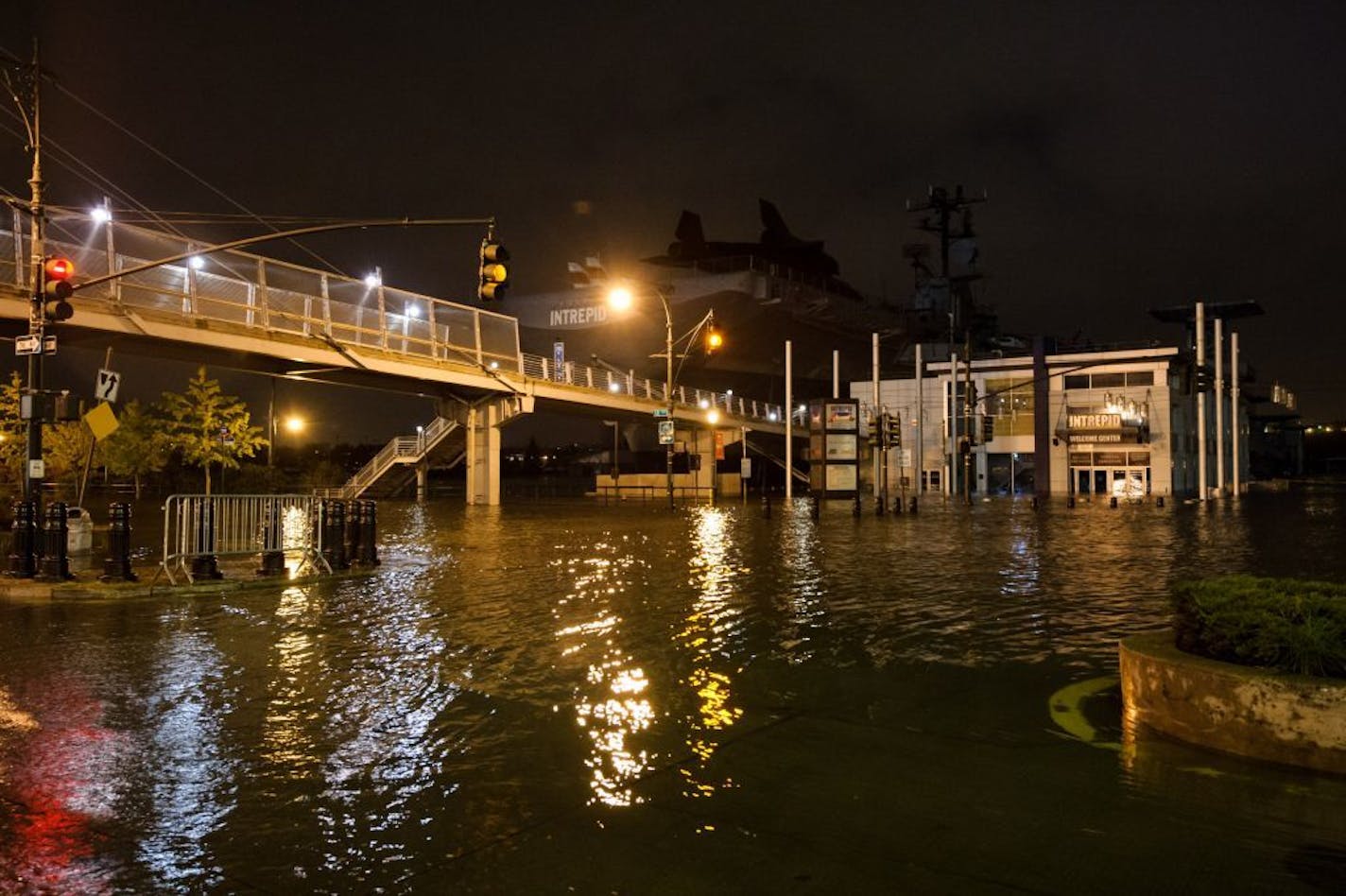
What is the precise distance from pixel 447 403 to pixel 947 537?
107 ft

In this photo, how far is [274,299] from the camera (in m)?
34.9

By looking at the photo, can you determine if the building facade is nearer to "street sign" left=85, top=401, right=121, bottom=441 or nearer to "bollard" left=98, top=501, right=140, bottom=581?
"street sign" left=85, top=401, right=121, bottom=441

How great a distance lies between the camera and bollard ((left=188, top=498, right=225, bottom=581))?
590 inches

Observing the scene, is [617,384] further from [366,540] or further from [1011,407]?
[366,540]

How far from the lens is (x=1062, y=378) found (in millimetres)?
67500

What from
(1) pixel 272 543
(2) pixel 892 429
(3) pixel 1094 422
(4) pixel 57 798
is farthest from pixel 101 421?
(3) pixel 1094 422

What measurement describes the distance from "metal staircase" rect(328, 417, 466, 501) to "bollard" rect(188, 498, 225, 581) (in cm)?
3609

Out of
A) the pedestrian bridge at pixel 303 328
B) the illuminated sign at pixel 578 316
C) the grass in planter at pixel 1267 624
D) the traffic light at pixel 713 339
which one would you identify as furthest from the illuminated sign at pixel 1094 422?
the grass in planter at pixel 1267 624

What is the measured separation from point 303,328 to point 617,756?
107 feet

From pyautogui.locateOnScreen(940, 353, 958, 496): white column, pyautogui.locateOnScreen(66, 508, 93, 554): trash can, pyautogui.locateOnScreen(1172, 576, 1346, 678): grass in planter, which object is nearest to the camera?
pyautogui.locateOnScreen(1172, 576, 1346, 678): grass in planter

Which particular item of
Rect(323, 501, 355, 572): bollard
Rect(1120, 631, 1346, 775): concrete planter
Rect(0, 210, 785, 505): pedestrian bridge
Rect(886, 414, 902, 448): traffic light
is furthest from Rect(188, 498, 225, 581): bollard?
Rect(886, 414, 902, 448): traffic light

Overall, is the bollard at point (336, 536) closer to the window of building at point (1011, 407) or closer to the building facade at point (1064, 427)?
the building facade at point (1064, 427)

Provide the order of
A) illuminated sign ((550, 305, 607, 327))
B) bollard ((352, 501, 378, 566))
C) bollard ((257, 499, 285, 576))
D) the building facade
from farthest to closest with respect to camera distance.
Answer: illuminated sign ((550, 305, 607, 327)) → the building facade → bollard ((352, 501, 378, 566)) → bollard ((257, 499, 285, 576))

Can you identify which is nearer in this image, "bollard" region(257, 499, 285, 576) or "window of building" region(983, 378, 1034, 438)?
"bollard" region(257, 499, 285, 576)
